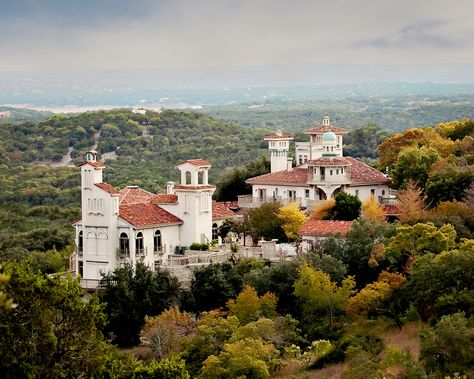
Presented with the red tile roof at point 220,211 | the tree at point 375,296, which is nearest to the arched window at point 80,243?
the red tile roof at point 220,211

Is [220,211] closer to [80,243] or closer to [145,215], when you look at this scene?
[145,215]

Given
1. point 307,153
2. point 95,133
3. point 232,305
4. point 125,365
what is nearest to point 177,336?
point 232,305

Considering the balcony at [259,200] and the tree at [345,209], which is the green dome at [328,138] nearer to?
the balcony at [259,200]

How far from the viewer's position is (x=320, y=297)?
4172 cm

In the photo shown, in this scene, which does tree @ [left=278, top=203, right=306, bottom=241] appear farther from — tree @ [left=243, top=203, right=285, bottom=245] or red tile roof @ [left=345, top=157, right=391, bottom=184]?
red tile roof @ [left=345, top=157, right=391, bottom=184]

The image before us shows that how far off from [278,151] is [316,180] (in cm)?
524

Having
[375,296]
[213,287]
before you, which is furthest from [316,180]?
[375,296]

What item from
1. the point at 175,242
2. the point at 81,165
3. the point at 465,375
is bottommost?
the point at 465,375

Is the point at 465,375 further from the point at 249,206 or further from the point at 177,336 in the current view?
the point at 249,206

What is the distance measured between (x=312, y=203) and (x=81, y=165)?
35.1 ft

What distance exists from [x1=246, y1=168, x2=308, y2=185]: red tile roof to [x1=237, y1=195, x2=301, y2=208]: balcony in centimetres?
74

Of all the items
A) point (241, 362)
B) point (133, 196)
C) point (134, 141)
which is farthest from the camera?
point (134, 141)

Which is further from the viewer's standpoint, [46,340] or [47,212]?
[47,212]

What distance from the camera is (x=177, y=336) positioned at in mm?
40500
